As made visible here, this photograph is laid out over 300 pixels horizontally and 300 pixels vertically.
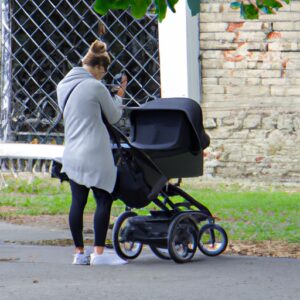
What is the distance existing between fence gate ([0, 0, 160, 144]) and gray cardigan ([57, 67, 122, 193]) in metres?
7.26

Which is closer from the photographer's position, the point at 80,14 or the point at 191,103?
the point at 191,103

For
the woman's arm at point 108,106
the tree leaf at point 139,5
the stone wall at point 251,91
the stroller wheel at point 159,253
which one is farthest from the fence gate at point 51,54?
the tree leaf at point 139,5

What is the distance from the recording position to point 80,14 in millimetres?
17828

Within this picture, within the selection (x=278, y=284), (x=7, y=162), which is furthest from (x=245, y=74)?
(x=278, y=284)

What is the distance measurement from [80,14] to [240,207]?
15.1 feet

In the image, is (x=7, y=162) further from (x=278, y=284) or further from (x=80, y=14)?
(x=278, y=284)

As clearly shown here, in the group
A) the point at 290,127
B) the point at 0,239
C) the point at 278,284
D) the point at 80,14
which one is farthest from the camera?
the point at 80,14

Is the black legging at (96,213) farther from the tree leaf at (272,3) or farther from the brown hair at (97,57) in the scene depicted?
the tree leaf at (272,3)

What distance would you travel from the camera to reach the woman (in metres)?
10.1

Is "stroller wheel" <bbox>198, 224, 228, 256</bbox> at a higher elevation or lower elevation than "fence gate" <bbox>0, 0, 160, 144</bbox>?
lower

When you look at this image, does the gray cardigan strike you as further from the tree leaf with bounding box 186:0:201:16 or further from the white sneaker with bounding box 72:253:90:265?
the tree leaf with bounding box 186:0:201:16

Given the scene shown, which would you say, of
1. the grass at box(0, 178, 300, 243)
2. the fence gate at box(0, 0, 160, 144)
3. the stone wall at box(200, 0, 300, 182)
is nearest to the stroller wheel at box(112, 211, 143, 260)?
the grass at box(0, 178, 300, 243)

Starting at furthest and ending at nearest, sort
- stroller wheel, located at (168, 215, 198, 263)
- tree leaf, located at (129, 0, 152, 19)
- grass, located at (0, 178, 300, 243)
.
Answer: grass, located at (0, 178, 300, 243) → stroller wheel, located at (168, 215, 198, 263) → tree leaf, located at (129, 0, 152, 19)

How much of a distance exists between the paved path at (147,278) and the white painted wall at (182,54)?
19.7 ft
